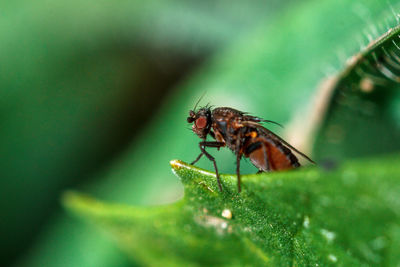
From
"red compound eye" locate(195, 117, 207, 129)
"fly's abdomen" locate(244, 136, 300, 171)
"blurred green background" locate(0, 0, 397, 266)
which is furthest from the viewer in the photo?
"blurred green background" locate(0, 0, 397, 266)

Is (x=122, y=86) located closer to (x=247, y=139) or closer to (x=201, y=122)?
(x=201, y=122)

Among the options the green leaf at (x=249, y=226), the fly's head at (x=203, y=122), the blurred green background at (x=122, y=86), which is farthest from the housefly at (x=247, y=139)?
the green leaf at (x=249, y=226)

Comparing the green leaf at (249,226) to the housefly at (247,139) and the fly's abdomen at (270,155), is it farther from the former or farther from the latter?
the fly's abdomen at (270,155)

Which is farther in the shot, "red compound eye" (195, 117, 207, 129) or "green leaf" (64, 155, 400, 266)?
"red compound eye" (195, 117, 207, 129)

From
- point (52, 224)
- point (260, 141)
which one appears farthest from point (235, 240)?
point (52, 224)

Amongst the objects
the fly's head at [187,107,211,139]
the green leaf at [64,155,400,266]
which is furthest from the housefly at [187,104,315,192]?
the green leaf at [64,155,400,266]

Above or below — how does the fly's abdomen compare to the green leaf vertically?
above

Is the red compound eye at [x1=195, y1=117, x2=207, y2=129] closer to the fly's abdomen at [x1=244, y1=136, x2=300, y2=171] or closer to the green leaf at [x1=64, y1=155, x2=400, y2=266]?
the fly's abdomen at [x1=244, y1=136, x2=300, y2=171]
